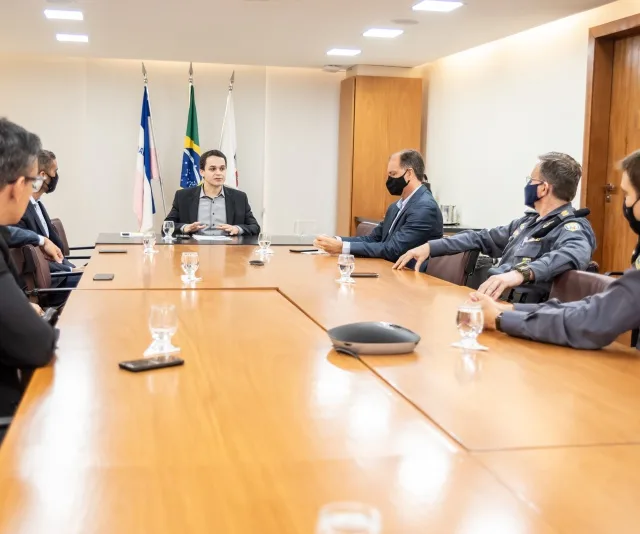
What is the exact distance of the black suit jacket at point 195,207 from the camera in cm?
615

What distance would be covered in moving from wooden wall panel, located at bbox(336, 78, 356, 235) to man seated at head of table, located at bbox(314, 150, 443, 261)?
155 inches

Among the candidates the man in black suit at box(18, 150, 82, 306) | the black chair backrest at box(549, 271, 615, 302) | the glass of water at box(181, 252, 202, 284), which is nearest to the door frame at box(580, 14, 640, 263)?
the black chair backrest at box(549, 271, 615, 302)

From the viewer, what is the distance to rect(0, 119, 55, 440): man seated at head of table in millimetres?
1853

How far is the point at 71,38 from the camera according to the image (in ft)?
24.7

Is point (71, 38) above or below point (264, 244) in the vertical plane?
above

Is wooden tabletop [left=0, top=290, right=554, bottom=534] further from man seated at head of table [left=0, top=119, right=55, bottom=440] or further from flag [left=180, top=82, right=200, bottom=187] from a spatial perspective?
flag [left=180, top=82, right=200, bottom=187]

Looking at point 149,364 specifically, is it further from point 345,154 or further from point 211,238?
point 345,154

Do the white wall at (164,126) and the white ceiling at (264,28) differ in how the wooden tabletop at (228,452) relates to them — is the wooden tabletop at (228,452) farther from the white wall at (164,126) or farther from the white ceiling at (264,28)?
the white wall at (164,126)

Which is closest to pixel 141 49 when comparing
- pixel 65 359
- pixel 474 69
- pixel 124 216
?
pixel 124 216

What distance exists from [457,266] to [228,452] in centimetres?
295

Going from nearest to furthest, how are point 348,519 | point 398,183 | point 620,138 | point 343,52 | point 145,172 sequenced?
point 348,519, point 398,183, point 620,138, point 343,52, point 145,172

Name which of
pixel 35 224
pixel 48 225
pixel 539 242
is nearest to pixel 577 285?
pixel 539 242

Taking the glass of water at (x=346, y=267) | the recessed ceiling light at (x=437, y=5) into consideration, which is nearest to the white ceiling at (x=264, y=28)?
the recessed ceiling light at (x=437, y=5)

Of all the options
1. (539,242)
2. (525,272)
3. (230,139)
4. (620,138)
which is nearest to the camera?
(525,272)
